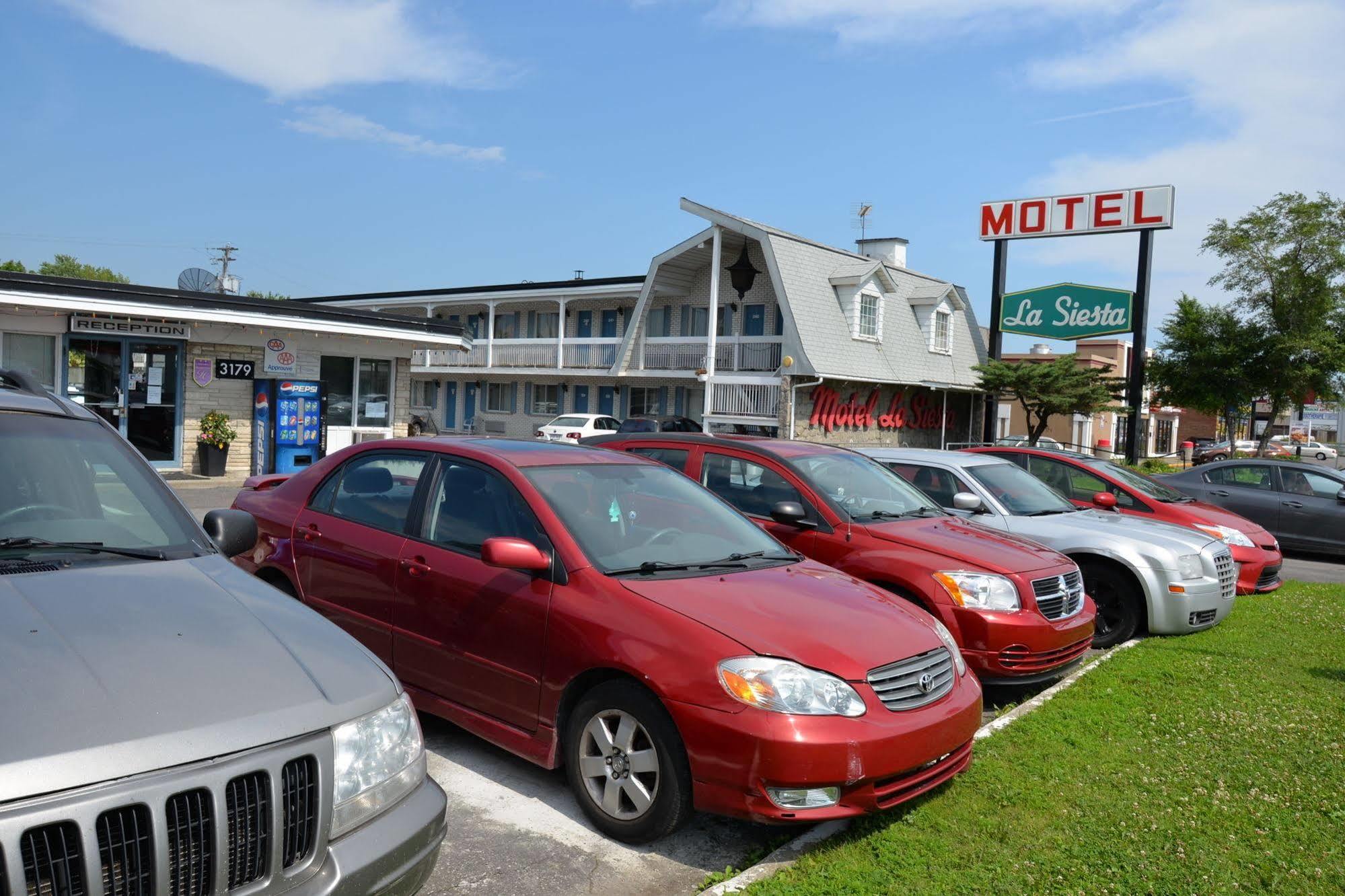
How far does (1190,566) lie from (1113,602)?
0.68m

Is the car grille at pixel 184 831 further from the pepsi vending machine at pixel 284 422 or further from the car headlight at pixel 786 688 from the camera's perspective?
the pepsi vending machine at pixel 284 422

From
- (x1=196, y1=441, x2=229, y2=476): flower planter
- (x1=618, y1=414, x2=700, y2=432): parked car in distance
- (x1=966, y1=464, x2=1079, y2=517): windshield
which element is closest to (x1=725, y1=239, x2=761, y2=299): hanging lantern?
(x1=618, y1=414, x2=700, y2=432): parked car in distance

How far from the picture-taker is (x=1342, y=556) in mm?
13945

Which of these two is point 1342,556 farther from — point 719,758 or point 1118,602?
point 719,758

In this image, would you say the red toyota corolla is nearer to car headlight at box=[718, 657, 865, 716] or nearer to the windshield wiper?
car headlight at box=[718, 657, 865, 716]

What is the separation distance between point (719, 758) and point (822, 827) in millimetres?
856

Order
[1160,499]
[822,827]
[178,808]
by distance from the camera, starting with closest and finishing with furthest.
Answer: [178,808] → [822,827] → [1160,499]

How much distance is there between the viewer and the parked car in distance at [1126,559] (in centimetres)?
793

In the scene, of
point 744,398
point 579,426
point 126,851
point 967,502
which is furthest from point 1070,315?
point 126,851

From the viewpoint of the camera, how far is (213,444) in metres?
18.2

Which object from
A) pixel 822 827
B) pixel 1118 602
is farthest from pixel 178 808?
pixel 1118 602

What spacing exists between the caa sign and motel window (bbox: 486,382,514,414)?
2040 cm

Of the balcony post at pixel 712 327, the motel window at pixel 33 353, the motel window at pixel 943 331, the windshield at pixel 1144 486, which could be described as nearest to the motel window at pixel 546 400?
the balcony post at pixel 712 327

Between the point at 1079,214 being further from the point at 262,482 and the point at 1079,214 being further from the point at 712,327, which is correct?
the point at 262,482
